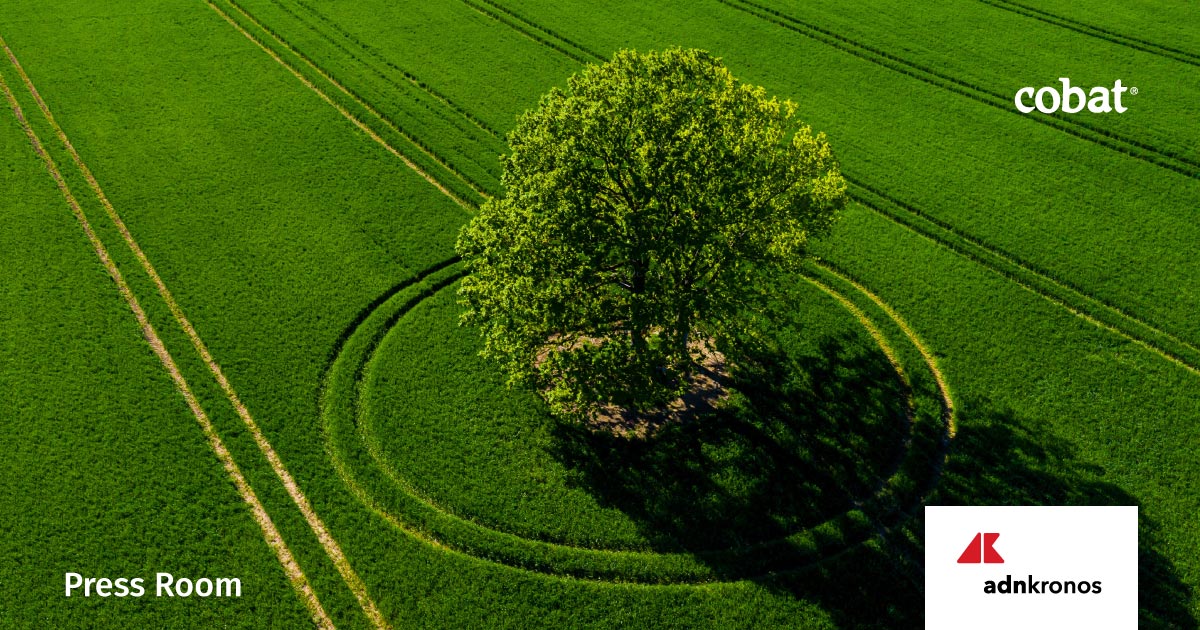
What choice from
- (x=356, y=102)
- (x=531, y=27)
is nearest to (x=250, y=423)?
(x=356, y=102)

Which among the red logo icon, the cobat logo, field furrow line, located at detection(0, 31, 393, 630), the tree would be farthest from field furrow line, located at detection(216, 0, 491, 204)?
the cobat logo

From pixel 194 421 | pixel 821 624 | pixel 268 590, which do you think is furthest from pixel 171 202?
pixel 821 624

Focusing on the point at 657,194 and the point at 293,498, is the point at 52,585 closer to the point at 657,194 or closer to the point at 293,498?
the point at 293,498

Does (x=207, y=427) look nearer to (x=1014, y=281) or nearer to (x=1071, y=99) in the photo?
(x=1014, y=281)

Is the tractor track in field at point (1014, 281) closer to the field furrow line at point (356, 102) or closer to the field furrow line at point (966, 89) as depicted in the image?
the field furrow line at point (356, 102)

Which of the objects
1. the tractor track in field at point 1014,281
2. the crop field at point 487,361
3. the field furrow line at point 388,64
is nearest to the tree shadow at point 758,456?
the crop field at point 487,361

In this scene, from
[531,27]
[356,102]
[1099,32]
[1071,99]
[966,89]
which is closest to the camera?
[356,102]
